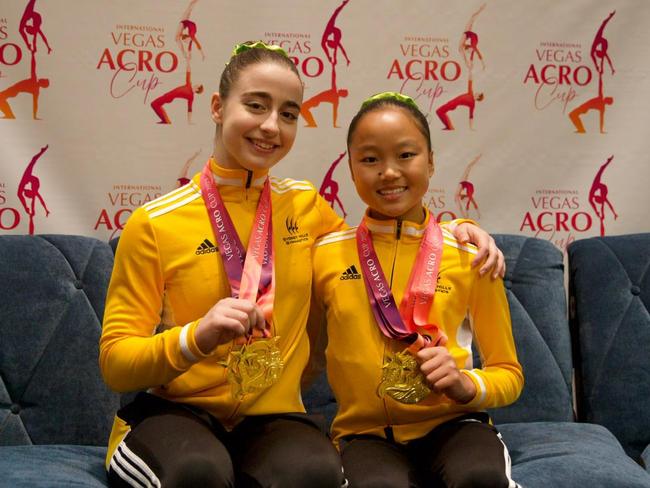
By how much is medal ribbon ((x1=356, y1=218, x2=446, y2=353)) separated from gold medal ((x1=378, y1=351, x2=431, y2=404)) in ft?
0.12

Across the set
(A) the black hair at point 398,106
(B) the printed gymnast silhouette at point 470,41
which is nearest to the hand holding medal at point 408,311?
(A) the black hair at point 398,106

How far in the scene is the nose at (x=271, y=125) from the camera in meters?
2.01

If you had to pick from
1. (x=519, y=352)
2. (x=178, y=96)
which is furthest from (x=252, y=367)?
(x=178, y=96)

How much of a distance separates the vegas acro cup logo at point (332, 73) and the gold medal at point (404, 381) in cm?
118

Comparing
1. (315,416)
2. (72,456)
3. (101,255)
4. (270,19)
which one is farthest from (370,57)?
(72,456)

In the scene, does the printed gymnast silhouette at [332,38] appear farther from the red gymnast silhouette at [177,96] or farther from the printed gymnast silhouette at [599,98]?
the printed gymnast silhouette at [599,98]

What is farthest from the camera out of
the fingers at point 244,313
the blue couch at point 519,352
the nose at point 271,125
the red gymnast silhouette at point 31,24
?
the red gymnast silhouette at point 31,24

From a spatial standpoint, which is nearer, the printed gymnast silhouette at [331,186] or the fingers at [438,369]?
the fingers at [438,369]

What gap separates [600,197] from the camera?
121 inches

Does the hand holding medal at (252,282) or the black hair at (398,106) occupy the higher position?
the black hair at (398,106)

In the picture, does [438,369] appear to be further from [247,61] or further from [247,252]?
[247,61]

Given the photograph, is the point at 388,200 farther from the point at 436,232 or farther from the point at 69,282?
the point at 69,282

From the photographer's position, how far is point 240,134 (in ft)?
6.65

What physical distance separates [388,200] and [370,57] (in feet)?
3.22
